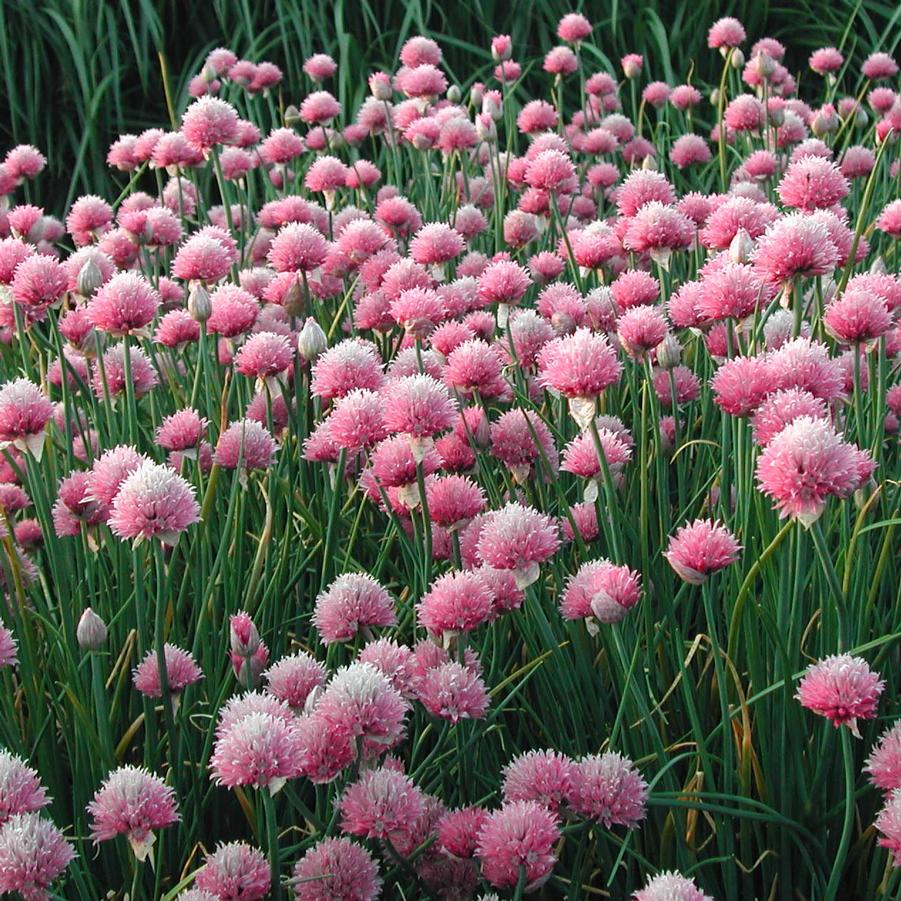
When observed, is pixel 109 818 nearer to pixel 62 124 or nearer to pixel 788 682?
pixel 788 682

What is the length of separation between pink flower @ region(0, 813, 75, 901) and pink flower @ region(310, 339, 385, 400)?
0.68 metres

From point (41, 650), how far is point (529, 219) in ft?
4.30

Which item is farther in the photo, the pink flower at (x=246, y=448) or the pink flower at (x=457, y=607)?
the pink flower at (x=246, y=448)

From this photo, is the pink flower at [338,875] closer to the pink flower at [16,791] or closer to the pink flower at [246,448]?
the pink flower at [16,791]

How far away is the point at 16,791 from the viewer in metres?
0.93

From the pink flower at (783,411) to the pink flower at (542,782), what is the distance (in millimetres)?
358

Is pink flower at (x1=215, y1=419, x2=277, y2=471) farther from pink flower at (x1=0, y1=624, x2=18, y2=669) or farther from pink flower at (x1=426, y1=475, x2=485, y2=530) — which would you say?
pink flower at (x1=0, y1=624, x2=18, y2=669)

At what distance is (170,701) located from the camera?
119cm

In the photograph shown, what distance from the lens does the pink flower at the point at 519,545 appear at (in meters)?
1.17

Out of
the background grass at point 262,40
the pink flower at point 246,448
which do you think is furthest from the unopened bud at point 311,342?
the background grass at point 262,40

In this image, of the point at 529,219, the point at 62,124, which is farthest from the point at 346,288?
the point at 62,124

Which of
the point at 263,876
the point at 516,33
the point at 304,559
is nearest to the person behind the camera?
the point at 263,876

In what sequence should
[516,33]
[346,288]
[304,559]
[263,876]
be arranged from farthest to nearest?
[516,33] → [346,288] → [304,559] → [263,876]

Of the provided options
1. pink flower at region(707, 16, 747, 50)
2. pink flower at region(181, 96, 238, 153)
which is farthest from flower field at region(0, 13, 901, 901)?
pink flower at region(707, 16, 747, 50)
